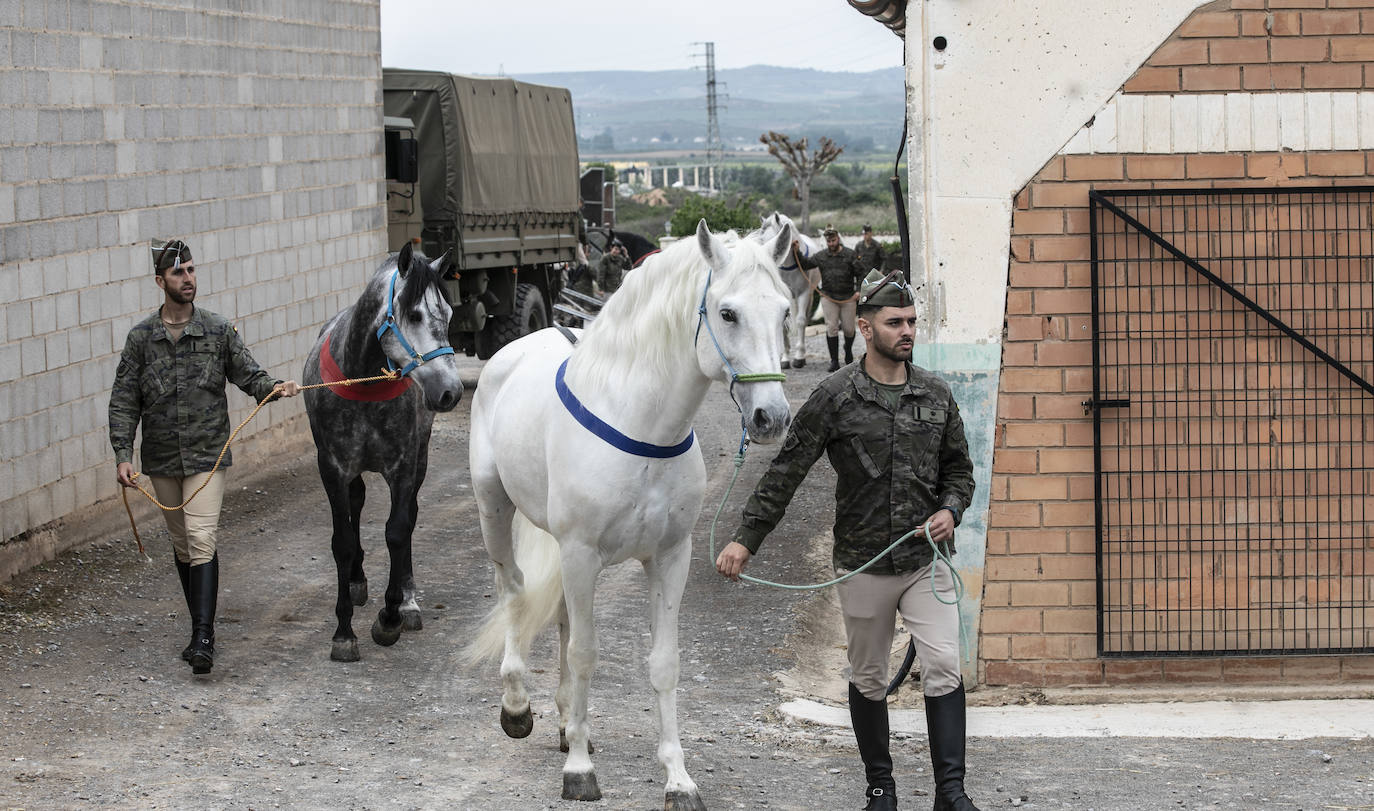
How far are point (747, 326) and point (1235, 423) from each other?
2823 mm

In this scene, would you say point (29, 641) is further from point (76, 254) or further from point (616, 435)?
point (616, 435)

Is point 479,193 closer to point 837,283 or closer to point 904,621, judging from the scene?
point 837,283

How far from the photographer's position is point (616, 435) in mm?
4836

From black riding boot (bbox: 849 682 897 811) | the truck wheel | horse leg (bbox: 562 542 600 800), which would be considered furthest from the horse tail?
the truck wheel

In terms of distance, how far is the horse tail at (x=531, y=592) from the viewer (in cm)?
579

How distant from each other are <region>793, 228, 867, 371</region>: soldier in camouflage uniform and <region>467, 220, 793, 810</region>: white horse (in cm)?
1233

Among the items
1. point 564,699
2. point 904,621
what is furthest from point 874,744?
point 564,699

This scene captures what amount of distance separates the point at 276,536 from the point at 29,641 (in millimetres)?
Result: 2611

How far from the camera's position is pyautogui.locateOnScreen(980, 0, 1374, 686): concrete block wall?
6.12 meters

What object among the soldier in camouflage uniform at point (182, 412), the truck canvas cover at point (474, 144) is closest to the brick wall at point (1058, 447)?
the soldier in camouflage uniform at point (182, 412)

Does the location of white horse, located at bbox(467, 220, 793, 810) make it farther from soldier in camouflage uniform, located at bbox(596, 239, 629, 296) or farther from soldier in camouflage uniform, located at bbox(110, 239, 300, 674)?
soldier in camouflage uniform, located at bbox(596, 239, 629, 296)

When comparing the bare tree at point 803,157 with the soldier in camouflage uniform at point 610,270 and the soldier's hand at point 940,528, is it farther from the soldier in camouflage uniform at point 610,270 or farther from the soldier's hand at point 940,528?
the soldier's hand at point 940,528

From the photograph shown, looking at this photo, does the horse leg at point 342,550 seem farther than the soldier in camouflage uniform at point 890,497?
Yes

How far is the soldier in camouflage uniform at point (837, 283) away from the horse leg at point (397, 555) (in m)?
10.7
